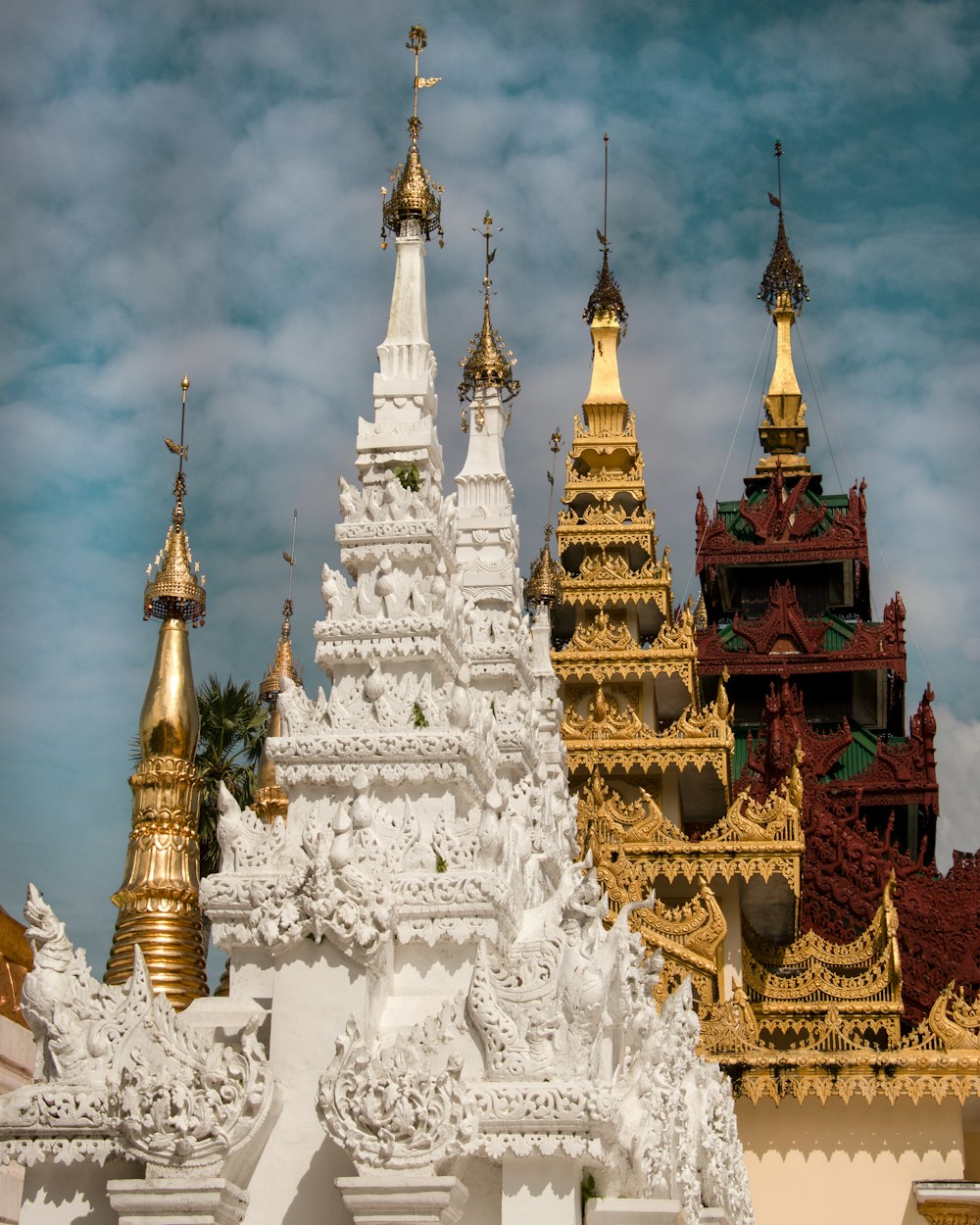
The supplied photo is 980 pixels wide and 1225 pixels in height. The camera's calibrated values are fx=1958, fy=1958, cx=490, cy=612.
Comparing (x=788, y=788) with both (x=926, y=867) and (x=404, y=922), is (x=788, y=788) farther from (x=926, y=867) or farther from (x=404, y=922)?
(x=404, y=922)

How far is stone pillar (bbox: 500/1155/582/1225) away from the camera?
42.0ft

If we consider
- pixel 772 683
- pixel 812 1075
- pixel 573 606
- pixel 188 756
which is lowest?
pixel 812 1075

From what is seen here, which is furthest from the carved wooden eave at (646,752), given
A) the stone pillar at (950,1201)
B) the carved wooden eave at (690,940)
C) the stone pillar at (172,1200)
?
the stone pillar at (172,1200)

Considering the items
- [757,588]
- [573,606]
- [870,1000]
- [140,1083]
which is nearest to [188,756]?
[573,606]

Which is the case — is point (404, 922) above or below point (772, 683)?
below

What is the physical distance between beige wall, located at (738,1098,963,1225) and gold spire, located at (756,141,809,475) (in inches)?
785

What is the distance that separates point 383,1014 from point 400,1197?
1.71 meters

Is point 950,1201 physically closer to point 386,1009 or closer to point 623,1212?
Answer: point 623,1212

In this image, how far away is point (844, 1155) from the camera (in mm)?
24938

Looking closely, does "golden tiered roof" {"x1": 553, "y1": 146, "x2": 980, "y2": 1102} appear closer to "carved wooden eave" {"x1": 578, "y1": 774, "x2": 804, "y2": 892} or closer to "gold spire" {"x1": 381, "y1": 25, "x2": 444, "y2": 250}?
"carved wooden eave" {"x1": 578, "y1": 774, "x2": 804, "y2": 892}

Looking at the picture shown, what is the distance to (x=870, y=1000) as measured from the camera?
2505 centimetres

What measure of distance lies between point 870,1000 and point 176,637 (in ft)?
32.7

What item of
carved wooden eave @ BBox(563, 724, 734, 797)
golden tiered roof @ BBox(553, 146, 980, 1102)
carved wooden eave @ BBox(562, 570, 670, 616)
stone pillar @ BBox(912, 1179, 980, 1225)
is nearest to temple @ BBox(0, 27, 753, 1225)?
stone pillar @ BBox(912, 1179, 980, 1225)

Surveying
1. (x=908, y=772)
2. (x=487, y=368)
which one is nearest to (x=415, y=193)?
(x=487, y=368)
